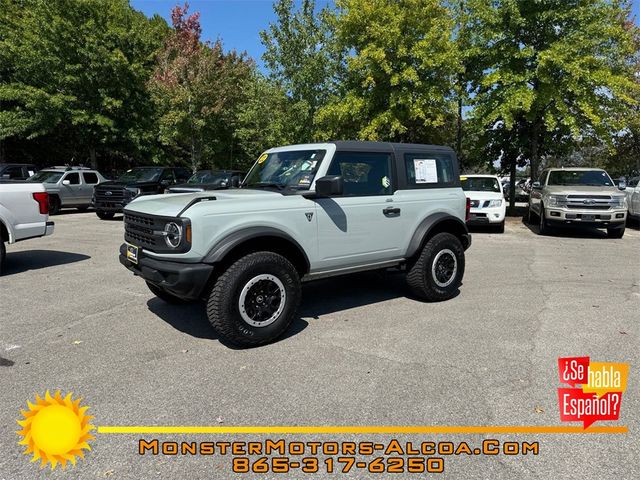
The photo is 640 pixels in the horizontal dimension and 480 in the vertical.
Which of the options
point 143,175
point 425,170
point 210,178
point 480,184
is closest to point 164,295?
point 425,170

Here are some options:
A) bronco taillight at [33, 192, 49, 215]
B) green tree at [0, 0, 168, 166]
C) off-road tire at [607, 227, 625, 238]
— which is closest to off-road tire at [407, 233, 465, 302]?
bronco taillight at [33, 192, 49, 215]

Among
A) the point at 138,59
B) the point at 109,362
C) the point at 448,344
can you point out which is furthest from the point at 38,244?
the point at 138,59

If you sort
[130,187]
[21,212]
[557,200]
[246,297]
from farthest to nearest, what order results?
[130,187] < [557,200] < [21,212] < [246,297]

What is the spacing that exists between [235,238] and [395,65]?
Result: 14164mm

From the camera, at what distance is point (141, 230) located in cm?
442

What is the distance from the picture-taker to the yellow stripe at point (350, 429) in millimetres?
2898

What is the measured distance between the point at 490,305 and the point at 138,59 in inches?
864

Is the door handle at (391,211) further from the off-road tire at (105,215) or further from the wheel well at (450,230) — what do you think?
the off-road tire at (105,215)

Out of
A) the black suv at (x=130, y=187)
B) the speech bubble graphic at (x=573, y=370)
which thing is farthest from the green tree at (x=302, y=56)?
the speech bubble graphic at (x=573, y=370)

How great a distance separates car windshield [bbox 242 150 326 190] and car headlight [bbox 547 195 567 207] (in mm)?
9395

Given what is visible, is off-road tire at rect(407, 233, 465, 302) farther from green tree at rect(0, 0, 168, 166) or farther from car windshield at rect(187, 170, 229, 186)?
green tree at rect(0, 0, 168, 166)

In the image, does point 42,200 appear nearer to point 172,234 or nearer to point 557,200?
point 172,234

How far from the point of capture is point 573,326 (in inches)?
192

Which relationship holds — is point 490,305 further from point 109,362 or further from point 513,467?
point 109,362
